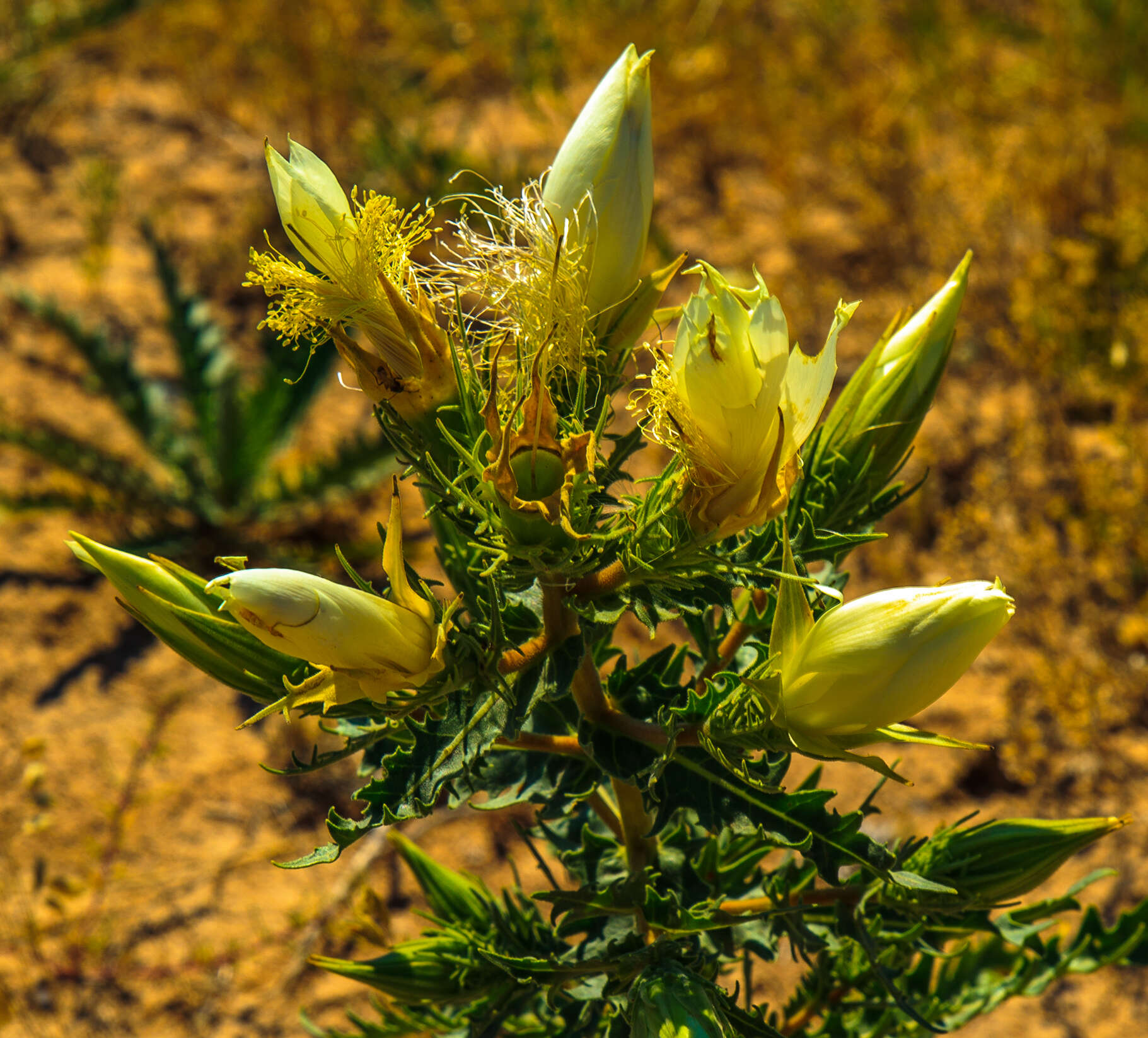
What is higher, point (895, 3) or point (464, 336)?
point (464, 336)

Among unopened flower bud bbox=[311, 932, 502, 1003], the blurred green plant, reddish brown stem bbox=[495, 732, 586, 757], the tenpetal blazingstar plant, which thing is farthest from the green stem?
the blurred green plant

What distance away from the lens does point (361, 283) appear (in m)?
0.96

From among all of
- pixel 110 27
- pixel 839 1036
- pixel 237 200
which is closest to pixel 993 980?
pixel 839 1036

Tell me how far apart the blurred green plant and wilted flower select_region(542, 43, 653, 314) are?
217 centimetres

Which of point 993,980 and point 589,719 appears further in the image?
point 993,980

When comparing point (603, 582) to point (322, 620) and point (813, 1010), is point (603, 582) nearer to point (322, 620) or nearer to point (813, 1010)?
point (322, 620)

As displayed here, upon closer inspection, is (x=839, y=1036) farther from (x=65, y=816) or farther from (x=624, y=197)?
(x=65, y=816)

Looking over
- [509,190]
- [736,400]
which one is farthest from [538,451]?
[509,190]

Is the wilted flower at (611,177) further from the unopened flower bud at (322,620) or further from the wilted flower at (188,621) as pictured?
the wilted flower at (188,621)

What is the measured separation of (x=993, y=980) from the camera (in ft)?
5.49

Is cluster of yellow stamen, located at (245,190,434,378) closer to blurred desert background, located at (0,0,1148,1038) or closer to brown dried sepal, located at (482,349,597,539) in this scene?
brown dried sepal, located at (482,349,597,539)

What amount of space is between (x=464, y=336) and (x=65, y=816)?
7.55 feet

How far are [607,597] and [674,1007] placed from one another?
41 cm

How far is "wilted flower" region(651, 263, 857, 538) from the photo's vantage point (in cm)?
84
